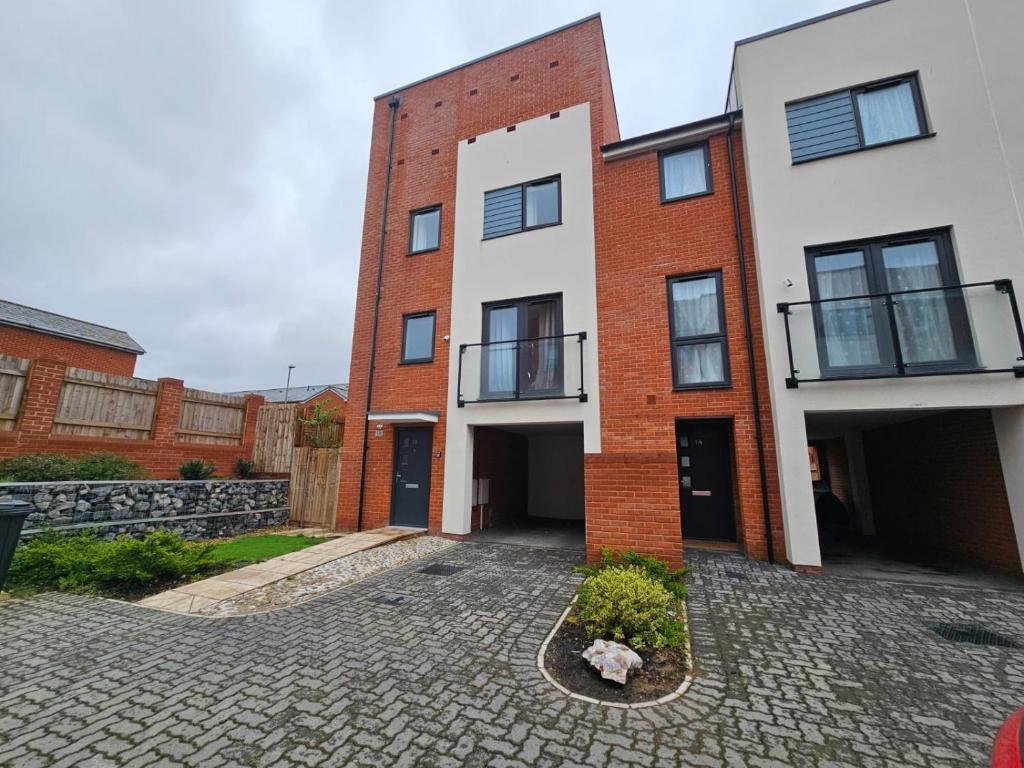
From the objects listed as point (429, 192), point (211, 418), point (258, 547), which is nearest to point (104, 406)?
point (211, 418)

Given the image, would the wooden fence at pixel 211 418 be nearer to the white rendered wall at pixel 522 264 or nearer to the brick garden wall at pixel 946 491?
the white rendered wall at pixel 522 264

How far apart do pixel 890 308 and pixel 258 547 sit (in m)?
10.7

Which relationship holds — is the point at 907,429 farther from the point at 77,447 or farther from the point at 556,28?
the point at 77,447

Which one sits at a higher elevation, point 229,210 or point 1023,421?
point 229,210

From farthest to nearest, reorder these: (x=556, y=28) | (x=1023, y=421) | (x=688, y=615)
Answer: (x=556, y=28) → (x=1023, y=421) → (x=688, y=615)

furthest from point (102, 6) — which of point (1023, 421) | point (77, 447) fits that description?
point (1023, 421)

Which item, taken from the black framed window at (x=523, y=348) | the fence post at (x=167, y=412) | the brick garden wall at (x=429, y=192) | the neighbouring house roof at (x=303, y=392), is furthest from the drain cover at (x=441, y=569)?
the neighbouring house roof at (x=303, y=392)

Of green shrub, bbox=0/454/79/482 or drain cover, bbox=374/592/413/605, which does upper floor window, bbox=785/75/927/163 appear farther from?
green shrub, bbox=0/454/79/482

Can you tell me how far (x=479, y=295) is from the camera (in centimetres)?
847

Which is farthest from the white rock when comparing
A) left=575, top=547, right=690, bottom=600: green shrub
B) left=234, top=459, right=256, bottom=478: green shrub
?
left=234, top=459, right=256, bottom=478: green shrub

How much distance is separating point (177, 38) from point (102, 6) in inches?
41.4

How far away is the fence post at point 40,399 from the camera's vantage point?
264 inches

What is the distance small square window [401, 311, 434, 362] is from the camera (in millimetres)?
8823

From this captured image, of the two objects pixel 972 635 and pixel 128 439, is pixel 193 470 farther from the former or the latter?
pixel 972 635
